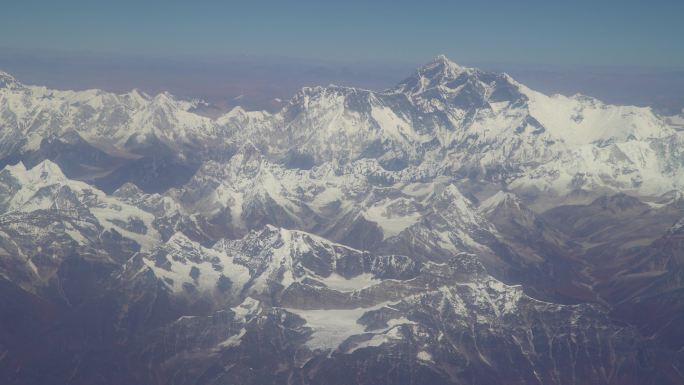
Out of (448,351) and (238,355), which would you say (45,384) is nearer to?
(238,355)

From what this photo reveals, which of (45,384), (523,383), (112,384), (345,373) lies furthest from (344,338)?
(45,384)

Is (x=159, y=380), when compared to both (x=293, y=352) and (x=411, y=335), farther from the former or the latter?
(x=411, y=335)

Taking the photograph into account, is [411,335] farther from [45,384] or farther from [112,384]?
[45,384]

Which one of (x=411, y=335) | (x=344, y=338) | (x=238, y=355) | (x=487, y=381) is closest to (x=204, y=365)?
(x=238, y=355)

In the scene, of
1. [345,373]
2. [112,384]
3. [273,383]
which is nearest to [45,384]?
[112,384]

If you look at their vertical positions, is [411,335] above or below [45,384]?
above
